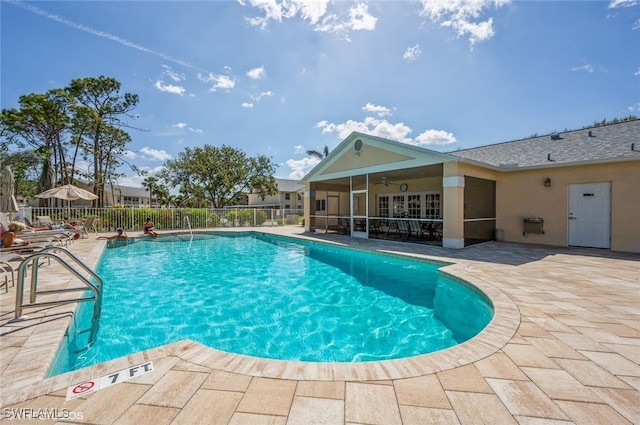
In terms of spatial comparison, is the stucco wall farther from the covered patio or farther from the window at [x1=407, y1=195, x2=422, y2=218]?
the window at [x1=407, y1=195, x2=422, y2=218]

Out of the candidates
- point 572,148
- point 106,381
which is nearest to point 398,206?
point 572,148

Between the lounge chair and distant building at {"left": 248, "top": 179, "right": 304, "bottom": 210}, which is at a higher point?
distant building at {"left": 248, "top": 179, "right": 304, "bottom": 210}

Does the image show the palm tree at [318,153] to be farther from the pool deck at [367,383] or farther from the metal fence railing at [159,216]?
the pool deck at [367,383]

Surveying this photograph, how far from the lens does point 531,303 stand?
4.04 metres

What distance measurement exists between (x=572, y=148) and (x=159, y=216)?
69.0ft

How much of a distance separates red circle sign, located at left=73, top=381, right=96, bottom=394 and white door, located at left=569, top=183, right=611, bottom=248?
13051 mm

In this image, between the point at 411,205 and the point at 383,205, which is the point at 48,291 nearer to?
the point at 411,205

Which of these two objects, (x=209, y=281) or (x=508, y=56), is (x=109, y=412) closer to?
(x=209, y=281)

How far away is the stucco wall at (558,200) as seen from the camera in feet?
27.4

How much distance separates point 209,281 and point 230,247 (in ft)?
17.5

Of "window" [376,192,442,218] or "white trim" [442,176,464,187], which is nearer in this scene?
"white trim" [442,176,464,187]

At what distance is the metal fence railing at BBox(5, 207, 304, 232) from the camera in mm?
14836

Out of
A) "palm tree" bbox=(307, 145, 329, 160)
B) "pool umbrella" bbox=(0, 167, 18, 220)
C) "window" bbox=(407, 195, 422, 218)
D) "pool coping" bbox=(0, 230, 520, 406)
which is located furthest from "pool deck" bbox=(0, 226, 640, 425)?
"palm tree" bbox=(307, 145, 329, 160)

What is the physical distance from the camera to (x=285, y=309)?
5.15 meters
